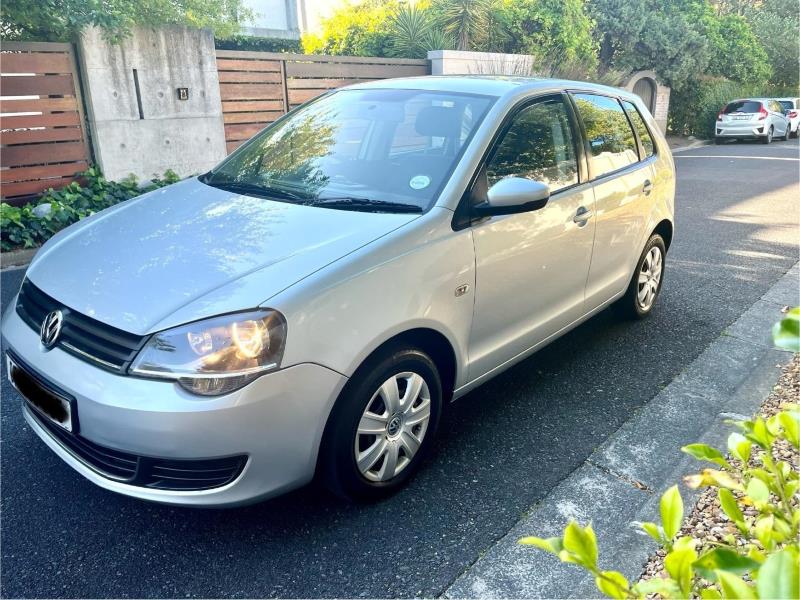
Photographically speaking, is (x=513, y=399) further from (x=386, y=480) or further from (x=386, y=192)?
(x=386, y=192)

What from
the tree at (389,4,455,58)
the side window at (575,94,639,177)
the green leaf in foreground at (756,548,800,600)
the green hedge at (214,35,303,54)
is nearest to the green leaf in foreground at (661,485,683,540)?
the green leaf in foreground at (756,548,800,600)

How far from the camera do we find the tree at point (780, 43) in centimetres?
2812

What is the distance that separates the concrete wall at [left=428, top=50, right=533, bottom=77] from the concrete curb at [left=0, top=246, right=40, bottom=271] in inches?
292

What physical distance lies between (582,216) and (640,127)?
4.53 feet

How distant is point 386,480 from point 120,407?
1.10 metres

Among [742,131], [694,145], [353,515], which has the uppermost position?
[353,515]

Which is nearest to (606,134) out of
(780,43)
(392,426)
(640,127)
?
(640,127)

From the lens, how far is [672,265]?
6285 millimetres

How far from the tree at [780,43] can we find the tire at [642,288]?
96.2 ft

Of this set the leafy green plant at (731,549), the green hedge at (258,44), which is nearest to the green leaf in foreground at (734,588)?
the leafy green plant at (731,549)

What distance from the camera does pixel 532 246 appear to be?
3.21m

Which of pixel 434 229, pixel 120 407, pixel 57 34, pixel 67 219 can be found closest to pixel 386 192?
pixel 434 229

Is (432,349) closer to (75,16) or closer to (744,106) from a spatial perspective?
(75,16)

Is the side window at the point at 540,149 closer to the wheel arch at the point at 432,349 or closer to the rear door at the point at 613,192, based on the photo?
the rear door at the point at 613,192
